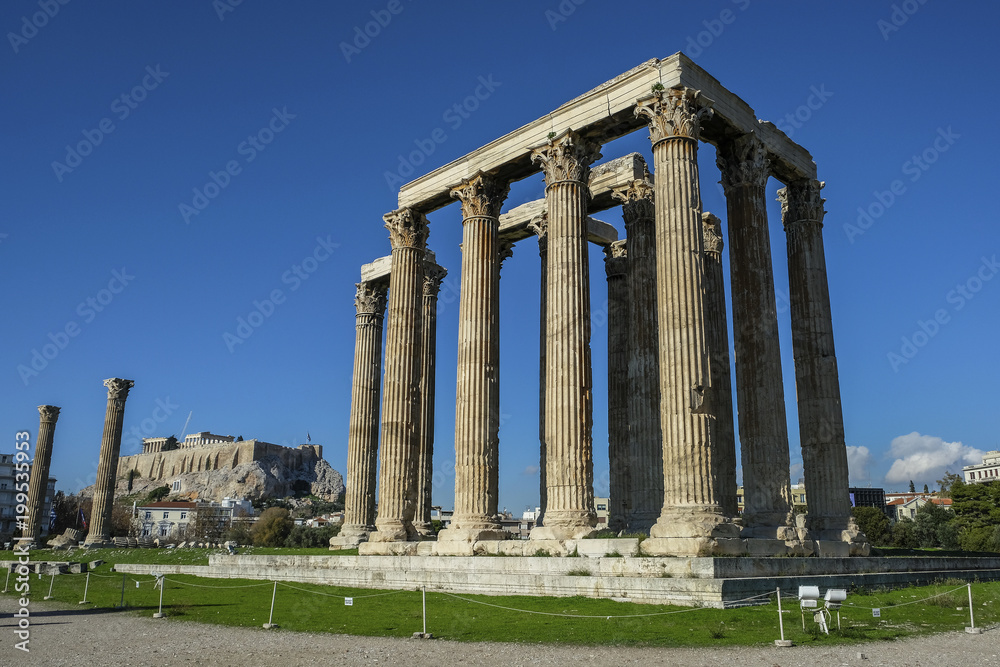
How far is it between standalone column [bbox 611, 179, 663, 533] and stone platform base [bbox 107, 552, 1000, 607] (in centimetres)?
644

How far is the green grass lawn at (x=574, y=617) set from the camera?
13.4 meters

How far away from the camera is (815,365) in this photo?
1062 inches

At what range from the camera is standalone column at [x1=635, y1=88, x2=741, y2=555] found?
767 inches

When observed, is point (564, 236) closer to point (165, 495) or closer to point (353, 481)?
point (353, 481)

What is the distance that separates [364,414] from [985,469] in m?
169

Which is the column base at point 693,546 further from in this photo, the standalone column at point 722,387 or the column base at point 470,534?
the column base at point 470,534

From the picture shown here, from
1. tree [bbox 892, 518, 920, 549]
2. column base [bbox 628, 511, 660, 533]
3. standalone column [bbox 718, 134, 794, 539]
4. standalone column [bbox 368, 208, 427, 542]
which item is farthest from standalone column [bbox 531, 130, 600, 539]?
tree [bbox 892, 518, 920, 549]

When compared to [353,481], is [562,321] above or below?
above

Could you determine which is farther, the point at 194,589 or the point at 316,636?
the point at 194,589

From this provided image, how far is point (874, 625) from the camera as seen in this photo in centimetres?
1455

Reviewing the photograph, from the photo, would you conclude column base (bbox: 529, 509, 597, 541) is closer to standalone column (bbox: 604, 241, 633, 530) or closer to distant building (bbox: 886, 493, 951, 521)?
standalone column (bbox: 604, 241, 633, 530)

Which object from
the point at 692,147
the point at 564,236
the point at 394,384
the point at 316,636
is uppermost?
the point at 692,147

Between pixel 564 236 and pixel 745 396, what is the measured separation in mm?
7997

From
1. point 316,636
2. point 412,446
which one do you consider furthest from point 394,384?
point 316,636
